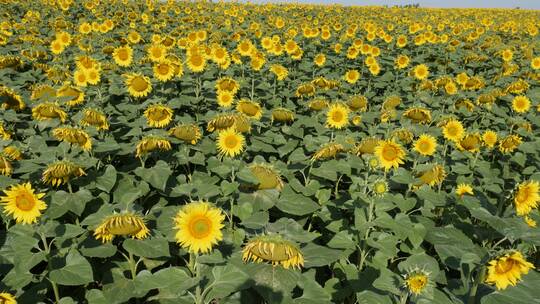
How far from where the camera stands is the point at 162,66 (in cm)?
677

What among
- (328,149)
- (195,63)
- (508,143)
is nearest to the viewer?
(328,149)

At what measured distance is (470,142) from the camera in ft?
17.5

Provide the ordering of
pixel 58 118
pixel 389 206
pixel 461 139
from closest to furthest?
pixel 389 206, pixel 58 118, pixel 461 139

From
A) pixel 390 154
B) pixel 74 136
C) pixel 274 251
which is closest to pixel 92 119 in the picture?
pixel 74 136

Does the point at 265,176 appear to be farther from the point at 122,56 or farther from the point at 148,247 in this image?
the point at 122,56

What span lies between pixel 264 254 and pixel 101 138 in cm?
363

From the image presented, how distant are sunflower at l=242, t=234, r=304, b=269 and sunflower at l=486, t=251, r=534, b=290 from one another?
47.4 inches

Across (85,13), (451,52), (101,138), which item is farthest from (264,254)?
(85,13)

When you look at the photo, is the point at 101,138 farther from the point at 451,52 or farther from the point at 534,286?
the point at 451,52

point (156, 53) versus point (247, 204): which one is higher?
point (156, 53)

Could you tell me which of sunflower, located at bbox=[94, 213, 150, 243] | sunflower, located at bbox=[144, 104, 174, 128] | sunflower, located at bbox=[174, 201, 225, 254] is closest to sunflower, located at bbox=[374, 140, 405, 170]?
sunflower, located at bbox=[174, 201, 225, 254]

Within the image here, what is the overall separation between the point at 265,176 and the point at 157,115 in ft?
7.11

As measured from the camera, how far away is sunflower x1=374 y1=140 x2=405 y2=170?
13.9 feet

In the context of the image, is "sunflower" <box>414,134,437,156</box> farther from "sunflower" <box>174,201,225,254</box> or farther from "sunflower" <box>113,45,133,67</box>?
"sunflower" <box>113,45,133,67</box>
